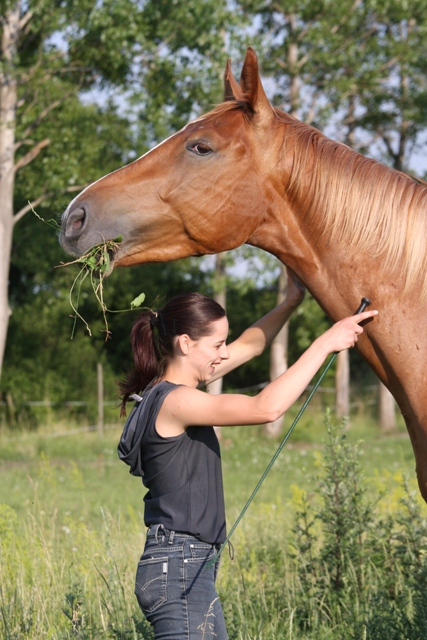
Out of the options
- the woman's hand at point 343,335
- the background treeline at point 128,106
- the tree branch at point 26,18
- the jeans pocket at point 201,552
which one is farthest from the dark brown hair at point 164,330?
the tree branch at point 26,18

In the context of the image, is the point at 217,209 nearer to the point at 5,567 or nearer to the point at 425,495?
the point at 425,495

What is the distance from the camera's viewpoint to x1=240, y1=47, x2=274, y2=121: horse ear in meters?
2.83

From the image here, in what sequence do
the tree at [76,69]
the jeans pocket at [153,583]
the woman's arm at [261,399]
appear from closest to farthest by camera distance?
the woman's arm at [261,399] < the jeans pocket at [153,583] < the tree at [76,69]

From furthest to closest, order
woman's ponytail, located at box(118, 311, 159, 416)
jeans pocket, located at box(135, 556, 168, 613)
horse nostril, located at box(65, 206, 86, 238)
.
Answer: woman's ponytail, located at box(118, 311, 159, 416) < horse nostril, located at box(65, 206, 86, 238) < jeans pocket, located at box(135, 556, 168, 613)

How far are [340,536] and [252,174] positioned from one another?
2484mm

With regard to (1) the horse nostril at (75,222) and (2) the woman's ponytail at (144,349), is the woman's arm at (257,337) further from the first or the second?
(1) the horse nostril at (75,222)

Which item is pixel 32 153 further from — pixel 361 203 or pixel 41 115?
pixel 361 203

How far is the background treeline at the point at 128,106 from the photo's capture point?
13016 mm

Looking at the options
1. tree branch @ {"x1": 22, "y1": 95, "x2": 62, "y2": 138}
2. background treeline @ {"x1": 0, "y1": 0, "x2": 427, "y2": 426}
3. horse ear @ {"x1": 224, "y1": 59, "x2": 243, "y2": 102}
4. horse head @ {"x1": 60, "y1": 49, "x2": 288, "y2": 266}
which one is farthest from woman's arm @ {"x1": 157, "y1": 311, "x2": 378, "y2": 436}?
tree branch @ {"x1": 22, "y1": 95, "x2": 62, "y2": 138}

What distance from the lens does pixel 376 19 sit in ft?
59.0

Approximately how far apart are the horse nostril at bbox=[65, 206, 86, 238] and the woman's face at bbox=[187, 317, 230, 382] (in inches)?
24.1

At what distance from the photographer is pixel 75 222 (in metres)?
2.92

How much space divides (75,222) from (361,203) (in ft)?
3.53

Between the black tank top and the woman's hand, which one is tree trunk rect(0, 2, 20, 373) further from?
the woman's hand
